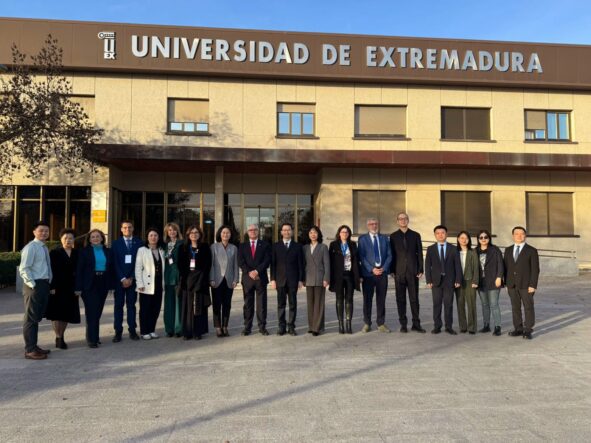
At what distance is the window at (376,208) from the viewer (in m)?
19.1

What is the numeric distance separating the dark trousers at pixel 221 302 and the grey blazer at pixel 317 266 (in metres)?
1.34

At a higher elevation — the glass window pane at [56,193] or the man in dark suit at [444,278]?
the glass window pane at [56,193]

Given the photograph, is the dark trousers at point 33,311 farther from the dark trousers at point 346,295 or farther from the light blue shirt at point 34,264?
the dark trousers at point 346,295

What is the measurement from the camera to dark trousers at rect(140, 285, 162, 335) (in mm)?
7211

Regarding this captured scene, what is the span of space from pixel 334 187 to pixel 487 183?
262 inches

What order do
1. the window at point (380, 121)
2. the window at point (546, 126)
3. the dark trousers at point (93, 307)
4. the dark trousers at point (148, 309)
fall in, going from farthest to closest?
1. the window at point (546, 126)
2. the window at point (380, 121)
3. the dark trousers at point (148, 309)
4. the dark trousers at point (93, 307)

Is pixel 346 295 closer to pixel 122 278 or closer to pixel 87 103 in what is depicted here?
pixel 122 278

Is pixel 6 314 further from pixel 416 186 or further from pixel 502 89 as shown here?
pixel 502 89

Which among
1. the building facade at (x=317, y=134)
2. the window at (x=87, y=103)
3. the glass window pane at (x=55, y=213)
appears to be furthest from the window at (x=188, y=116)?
the glass window pane at (x=55, y=213)

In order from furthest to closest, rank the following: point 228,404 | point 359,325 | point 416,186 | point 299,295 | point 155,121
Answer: point 416,186
point 155,121
point 299,295
point 359,325
point 228,404

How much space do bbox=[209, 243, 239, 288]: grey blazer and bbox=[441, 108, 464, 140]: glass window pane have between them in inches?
566

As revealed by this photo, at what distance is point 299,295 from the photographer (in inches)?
484

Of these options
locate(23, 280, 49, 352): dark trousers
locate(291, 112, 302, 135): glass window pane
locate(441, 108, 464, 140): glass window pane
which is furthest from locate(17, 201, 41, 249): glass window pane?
locate(441, 108, 464, 140): glass window pane

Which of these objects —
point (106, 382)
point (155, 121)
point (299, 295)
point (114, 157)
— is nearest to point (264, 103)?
point (155, 121)
